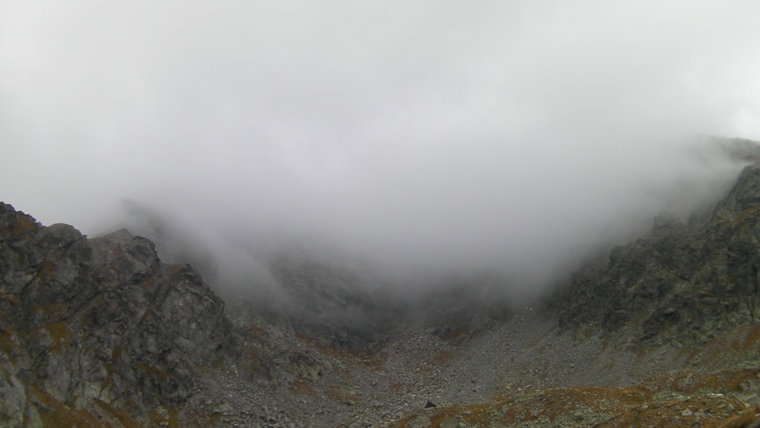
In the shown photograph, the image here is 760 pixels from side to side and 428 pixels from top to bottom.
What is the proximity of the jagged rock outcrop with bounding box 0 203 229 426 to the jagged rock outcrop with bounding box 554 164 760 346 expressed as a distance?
80.1 m

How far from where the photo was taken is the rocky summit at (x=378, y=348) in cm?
6425

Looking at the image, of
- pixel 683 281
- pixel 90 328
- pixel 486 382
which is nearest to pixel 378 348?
pixel 486 382

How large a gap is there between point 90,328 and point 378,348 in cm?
7410

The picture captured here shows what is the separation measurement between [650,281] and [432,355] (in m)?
52.7

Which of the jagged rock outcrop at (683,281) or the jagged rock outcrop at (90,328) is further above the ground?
the jagged rock outcrop at (683,281)

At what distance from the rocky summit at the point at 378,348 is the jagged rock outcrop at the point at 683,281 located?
0.35m

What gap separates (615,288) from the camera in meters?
107

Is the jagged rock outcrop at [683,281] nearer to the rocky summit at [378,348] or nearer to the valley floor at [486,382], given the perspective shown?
the rocky summit at [378,348]

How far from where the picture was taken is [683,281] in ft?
313

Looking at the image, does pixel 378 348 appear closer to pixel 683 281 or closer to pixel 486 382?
pixel 486 382

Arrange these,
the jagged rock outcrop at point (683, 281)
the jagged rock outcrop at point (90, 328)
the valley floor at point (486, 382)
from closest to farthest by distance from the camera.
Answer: the valley floor at point (486, 382)
the jagged rock outcrop at point (90, 328)
the jagged rock outcrop at point (683, 281)

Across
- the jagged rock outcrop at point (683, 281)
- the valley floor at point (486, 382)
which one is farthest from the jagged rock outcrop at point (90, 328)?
the jagged rock outcrop at point (683, 281)

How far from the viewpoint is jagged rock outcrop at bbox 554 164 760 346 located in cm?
8475

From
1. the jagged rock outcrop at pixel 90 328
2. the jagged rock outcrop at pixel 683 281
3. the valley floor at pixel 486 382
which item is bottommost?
the jagged rock outcrop at pixel 90 328
